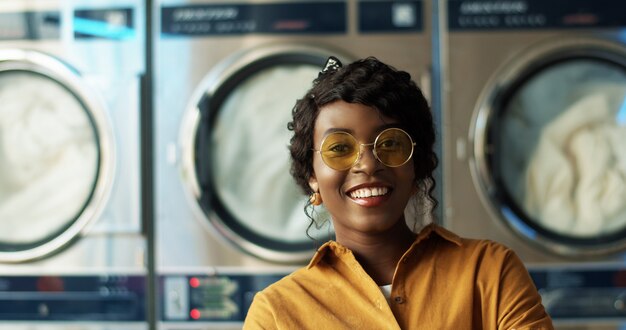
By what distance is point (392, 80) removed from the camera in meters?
1.28

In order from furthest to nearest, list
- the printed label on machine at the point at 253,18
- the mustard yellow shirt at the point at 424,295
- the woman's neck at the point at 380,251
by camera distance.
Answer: the printed label on machine at the point at 253,18, the woman's neck at the point at 380,251, the mustard yellow shirt at the point at 424,295

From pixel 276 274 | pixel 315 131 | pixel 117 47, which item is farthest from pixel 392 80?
pixel 117 47

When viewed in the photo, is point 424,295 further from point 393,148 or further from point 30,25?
point 30,25

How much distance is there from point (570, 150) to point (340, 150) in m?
2.06

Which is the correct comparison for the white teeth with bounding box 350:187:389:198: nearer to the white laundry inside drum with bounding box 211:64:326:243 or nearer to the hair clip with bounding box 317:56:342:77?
the hair clip with bounding box 317:56:342:77

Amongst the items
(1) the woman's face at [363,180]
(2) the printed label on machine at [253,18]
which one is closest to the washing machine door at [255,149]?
(2) the printed label on machine at [253,18]

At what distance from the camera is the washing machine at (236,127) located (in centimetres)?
312

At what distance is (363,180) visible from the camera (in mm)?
1238

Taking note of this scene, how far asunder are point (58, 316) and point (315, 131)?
7.29 ft

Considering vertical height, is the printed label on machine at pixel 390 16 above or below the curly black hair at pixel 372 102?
above

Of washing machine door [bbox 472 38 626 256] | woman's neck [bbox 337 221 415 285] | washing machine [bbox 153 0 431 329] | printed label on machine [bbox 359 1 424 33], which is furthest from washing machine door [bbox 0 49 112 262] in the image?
woman's neck [bbox 337 221 415 285]

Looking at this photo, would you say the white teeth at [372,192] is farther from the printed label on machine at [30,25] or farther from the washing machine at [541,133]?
the printed label on machine at [30,25]

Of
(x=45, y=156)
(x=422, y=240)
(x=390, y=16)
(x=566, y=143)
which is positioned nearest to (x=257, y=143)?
(x=390, y=16)

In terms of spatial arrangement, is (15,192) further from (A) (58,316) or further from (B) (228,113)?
(B) (228,113)
